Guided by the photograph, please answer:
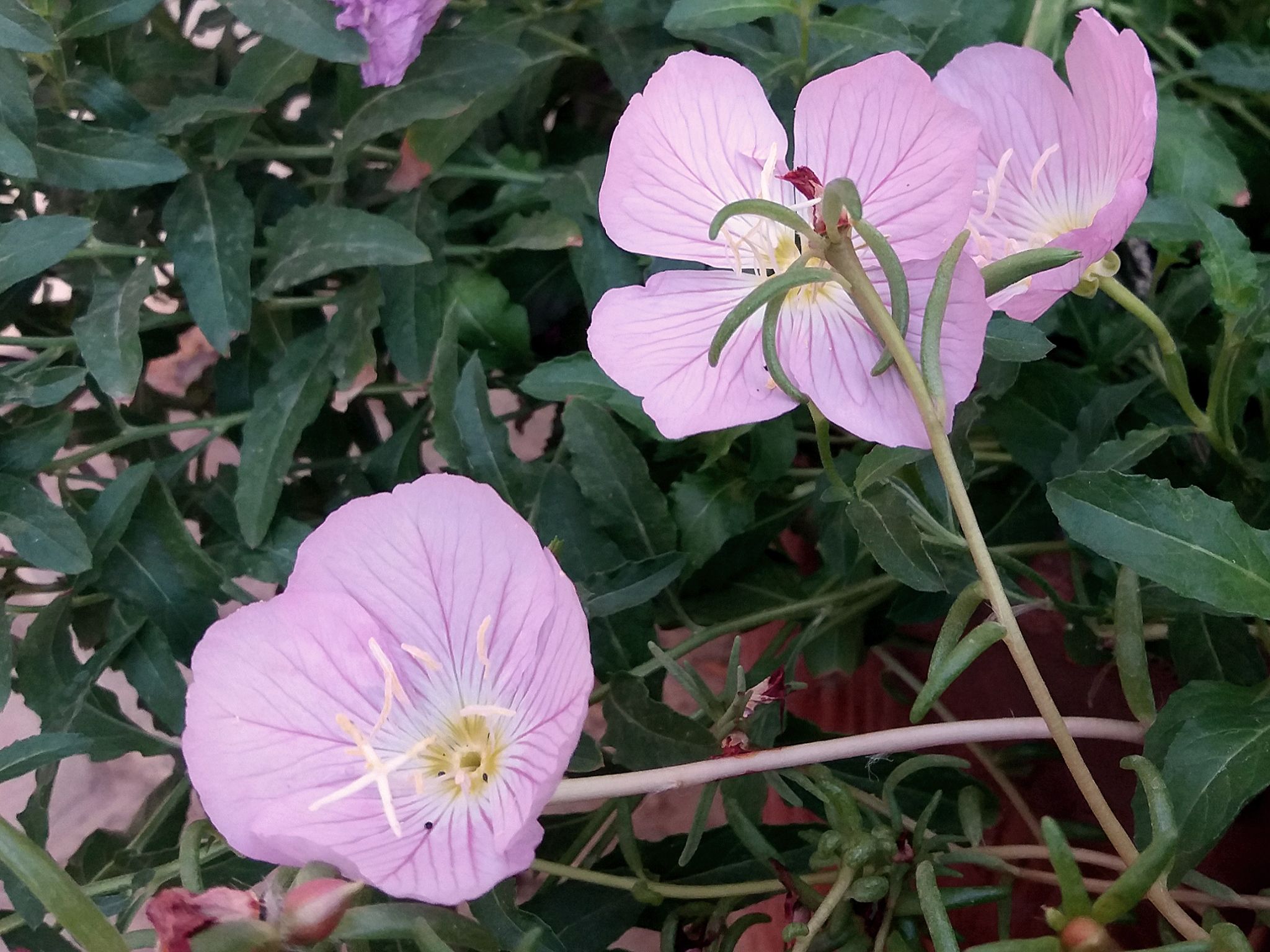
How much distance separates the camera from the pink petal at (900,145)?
1.00 ft

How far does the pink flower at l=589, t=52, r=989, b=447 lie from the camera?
30 cm

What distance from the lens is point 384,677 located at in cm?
34

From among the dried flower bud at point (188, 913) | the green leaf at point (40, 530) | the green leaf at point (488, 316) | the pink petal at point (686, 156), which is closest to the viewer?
the dried flower bud at point (188, 913)

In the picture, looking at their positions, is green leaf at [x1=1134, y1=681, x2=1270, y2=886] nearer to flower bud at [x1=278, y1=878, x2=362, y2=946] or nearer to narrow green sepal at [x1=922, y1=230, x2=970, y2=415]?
narrow green sepal at [x1=922, y1=230, x2=970, y2=415]

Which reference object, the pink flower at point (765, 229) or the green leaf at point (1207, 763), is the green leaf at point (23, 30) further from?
the green leaf at point (1207, 763)

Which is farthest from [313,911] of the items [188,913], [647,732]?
[647,732]

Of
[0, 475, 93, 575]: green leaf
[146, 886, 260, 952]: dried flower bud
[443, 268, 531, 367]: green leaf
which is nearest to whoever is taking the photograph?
[146, 886, 260, 952]: dried flower bud

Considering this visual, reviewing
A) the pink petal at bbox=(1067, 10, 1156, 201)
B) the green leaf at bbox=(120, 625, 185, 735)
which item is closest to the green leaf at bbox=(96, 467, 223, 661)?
the green leaf at bbox=(120, 625, 185, 735)

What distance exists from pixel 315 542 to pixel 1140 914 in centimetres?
46

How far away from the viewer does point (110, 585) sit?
0.49m

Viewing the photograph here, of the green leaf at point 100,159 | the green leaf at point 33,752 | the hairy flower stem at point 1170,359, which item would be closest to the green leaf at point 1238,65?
the hairy flower stem at point 1170,359

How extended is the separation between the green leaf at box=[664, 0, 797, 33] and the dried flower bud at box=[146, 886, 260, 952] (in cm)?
38

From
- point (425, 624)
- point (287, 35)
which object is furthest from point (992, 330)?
point (287, 35)

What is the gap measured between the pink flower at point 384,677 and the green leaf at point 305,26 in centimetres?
24
